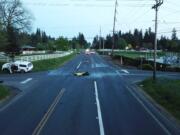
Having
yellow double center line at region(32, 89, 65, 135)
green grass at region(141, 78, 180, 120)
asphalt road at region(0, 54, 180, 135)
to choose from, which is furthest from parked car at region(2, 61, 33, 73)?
yellow double center line at region(32, 89, 65, 135)

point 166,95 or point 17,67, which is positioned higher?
point 166,95

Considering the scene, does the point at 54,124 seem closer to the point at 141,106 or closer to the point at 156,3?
the point at 141,106

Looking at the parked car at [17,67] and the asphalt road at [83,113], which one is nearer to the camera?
the asphalt road at [83,113]

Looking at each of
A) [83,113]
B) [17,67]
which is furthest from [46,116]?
[17,67]

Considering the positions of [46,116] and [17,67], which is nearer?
[46,116]

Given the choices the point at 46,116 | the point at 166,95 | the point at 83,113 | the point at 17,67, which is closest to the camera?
the point at 46,116

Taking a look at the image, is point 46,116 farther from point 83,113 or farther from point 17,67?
point 17,67

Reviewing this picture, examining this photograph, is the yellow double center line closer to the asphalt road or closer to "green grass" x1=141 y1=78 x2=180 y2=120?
the asphalt road

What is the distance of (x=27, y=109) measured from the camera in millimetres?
24234

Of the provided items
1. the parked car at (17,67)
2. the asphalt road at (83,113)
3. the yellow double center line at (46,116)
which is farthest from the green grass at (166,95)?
the parked car at (17,67)

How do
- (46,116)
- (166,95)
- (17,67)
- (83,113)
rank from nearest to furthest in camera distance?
(46,116)
(83,113)
(166,95)
(17,67)

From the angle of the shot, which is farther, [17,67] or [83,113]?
[17,67]

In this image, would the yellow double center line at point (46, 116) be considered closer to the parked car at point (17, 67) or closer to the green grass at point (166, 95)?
the green grass at point (166, 95)

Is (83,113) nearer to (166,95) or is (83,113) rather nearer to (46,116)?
(46,116)
